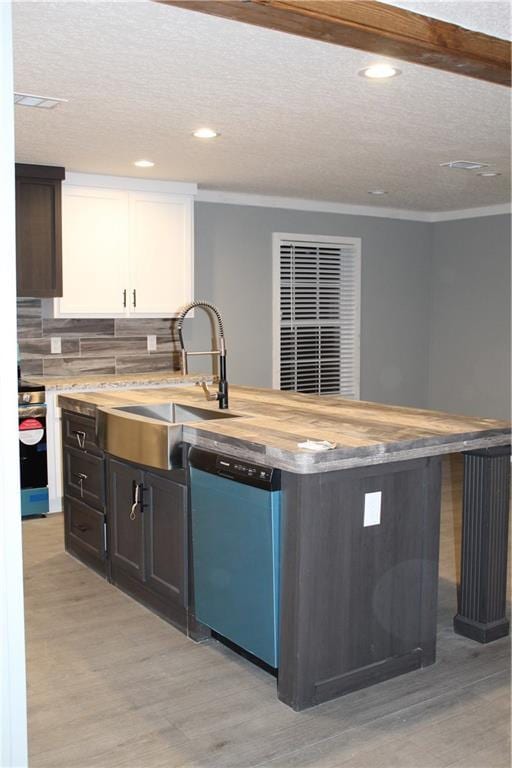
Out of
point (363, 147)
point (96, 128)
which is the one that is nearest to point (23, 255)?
point (96, 128)

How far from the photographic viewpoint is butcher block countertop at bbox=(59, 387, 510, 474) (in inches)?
108

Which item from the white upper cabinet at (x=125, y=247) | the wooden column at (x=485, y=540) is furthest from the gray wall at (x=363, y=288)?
the wooden column at (x=485, y=540)

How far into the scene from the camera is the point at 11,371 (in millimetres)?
1693

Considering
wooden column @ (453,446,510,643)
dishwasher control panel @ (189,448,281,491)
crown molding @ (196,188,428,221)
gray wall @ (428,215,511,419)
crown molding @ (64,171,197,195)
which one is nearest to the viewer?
dishwasher control panel @ (189,448,281,491)

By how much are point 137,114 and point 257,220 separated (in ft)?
10.2

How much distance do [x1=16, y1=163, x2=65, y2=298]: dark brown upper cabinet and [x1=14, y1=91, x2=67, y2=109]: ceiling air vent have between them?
5.69 feet

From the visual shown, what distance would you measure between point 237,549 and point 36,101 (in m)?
2.21

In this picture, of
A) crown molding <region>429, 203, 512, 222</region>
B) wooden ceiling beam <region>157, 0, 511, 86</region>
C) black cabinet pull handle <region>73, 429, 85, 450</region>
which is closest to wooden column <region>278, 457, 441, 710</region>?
wooden ceiling beam <region>157, 0, 511, 86</region>

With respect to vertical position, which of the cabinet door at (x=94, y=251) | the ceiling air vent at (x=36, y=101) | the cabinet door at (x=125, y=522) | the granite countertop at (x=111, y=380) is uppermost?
the ceiling air vent at (x=36, y=101)

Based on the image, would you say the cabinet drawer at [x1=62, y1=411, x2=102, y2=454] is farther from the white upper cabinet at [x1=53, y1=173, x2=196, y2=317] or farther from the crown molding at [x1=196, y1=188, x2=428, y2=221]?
the crown molding at [x1=196, y1=188, x2=428, y2=221]

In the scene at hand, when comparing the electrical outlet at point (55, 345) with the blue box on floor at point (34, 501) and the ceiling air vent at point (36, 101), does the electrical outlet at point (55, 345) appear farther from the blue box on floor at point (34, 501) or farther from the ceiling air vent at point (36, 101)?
the ceiling air vent at point (36, 101)

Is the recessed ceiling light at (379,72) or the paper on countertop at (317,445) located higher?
the recessed ceiling light at (379,72)

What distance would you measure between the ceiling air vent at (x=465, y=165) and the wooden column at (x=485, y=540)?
2.59 m

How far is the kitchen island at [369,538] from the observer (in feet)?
8.99
